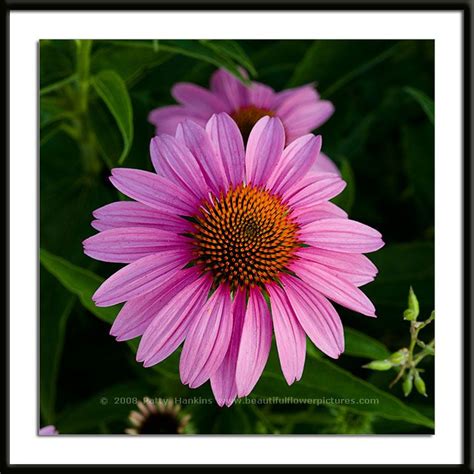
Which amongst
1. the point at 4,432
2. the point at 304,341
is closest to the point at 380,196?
the point at 304,341

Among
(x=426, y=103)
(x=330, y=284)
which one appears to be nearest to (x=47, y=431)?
(x=330, y=284)

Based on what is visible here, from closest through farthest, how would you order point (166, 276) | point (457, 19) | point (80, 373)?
point (166, 276) → point (457, 19) → point (80, 373)

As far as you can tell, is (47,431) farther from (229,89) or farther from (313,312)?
(229,89)

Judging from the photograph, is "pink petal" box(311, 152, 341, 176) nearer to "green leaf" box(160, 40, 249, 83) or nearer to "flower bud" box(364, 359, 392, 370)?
"green leaf" box(160, 40, 249, 83)

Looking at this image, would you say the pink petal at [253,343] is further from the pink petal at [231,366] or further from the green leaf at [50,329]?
the green leaf at [50,329]

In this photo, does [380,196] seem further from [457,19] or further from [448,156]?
[457,19]

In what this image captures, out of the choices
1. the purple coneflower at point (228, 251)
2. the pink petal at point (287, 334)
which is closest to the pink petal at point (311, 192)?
the purple coneflower at point (228, 251)

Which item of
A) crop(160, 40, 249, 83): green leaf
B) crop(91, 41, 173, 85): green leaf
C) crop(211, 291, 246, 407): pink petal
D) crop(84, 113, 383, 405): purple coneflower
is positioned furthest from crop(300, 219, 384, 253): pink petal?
crop(91, 41, 173, 85): green leaf
